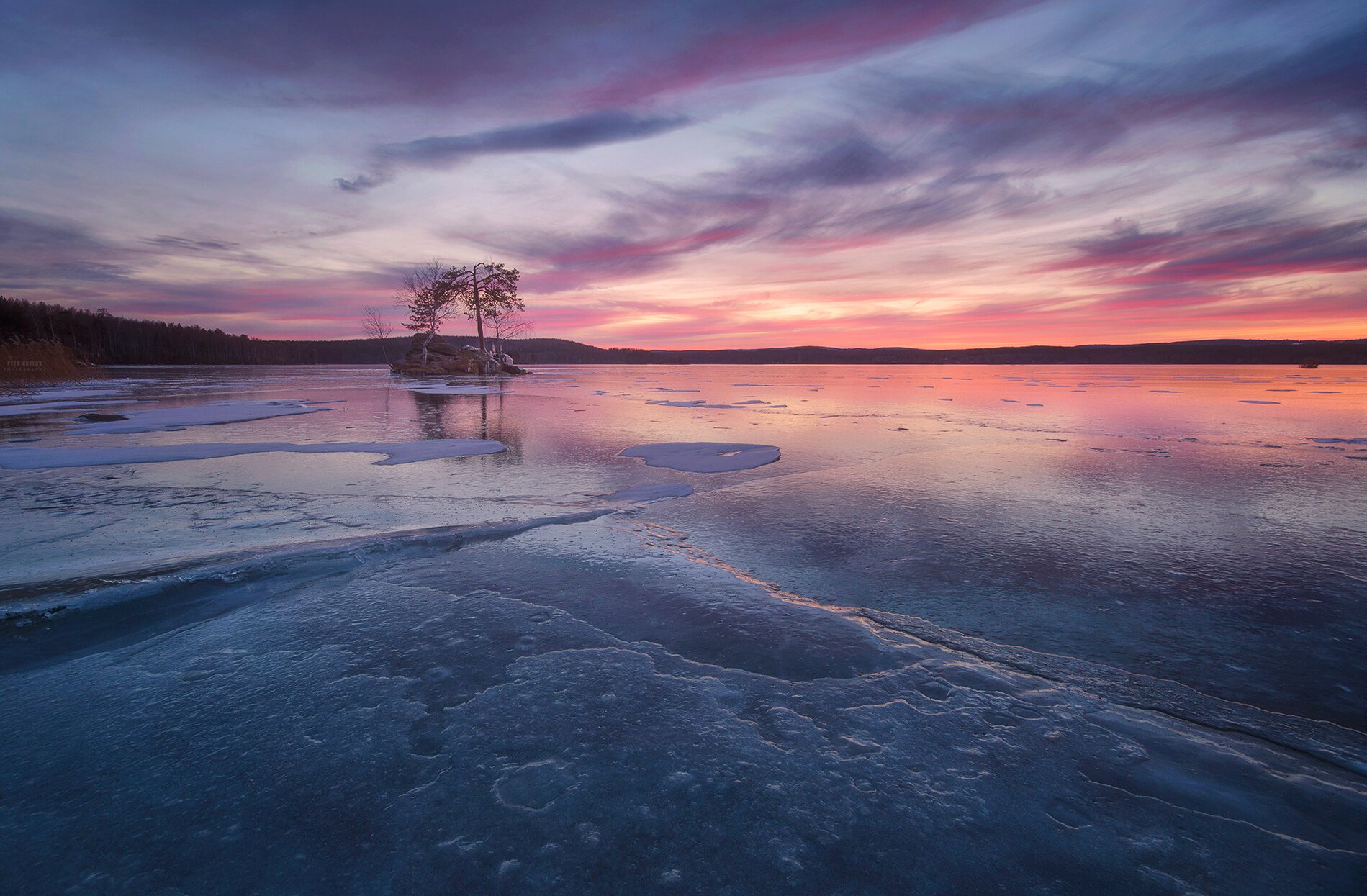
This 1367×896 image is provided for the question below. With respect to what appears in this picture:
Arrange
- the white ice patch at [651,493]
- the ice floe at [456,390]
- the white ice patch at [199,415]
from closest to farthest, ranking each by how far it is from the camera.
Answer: the white ice patch at [651,493] → the white ice patch at [199,415] → the ice floe at [456,390]

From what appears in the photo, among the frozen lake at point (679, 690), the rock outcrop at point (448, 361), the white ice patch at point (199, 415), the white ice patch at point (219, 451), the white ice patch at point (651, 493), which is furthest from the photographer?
the rock outcrop at point (448, 361)

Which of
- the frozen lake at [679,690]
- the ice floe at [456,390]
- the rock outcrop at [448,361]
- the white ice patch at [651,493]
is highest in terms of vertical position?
the rock outcrop at [448,361]

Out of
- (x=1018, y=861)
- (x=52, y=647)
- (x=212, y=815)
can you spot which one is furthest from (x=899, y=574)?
(x=52, y=647)

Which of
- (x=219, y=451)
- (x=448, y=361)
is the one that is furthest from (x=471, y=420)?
(x=448, y=361)

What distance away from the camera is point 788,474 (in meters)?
6.32

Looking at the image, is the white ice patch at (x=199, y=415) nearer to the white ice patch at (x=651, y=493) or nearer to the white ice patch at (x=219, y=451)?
the white ice patch at (x=219, y=451)

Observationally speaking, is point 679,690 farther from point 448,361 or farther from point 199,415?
point 448,361

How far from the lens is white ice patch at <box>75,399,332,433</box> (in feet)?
31.0

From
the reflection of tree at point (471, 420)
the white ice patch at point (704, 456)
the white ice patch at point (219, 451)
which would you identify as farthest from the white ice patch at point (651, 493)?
the white ice patch at point (219, 451)

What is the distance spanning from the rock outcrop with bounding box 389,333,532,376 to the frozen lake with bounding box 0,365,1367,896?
3070 centimetres

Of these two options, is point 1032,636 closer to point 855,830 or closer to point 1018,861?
point 1018,861

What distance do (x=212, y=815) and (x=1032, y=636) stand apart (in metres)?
3.17

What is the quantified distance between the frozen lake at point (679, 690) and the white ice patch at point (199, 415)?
5279 millimetres

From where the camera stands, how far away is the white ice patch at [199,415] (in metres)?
9.46
